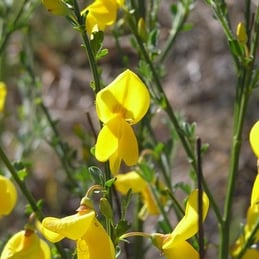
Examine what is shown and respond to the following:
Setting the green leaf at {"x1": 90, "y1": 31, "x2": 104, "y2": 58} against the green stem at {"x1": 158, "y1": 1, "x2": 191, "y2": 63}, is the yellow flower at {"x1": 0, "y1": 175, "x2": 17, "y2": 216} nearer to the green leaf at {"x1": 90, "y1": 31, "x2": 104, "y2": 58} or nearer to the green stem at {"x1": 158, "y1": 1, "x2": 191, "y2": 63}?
the green leaf at {"x1": 90, "y1": 31, "x2": 104, "y2": 58}

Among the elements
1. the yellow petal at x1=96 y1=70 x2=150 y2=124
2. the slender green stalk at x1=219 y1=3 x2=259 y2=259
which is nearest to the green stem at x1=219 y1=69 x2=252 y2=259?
the slender green stalk at x1=219 y1=3 x2=259 y2=259

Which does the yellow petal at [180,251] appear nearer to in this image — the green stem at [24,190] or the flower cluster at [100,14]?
the green stem at [24,190]

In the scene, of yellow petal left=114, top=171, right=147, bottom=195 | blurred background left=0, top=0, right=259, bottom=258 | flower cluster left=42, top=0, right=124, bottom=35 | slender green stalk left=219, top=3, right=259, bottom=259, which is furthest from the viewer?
blurred background left=0, top=0, right=259, bottom=258

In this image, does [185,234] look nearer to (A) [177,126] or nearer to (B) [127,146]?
(B) [127,146]

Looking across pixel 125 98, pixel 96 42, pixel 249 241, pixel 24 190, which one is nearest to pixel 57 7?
pixel 96 42

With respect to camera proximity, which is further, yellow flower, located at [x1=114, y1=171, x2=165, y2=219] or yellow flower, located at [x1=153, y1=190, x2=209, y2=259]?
yellow flower, located at [x1=114, y1=171, x2=165, y2=219]

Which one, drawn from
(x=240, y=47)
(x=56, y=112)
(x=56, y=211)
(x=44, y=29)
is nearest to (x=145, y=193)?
(x=240, y=47)
